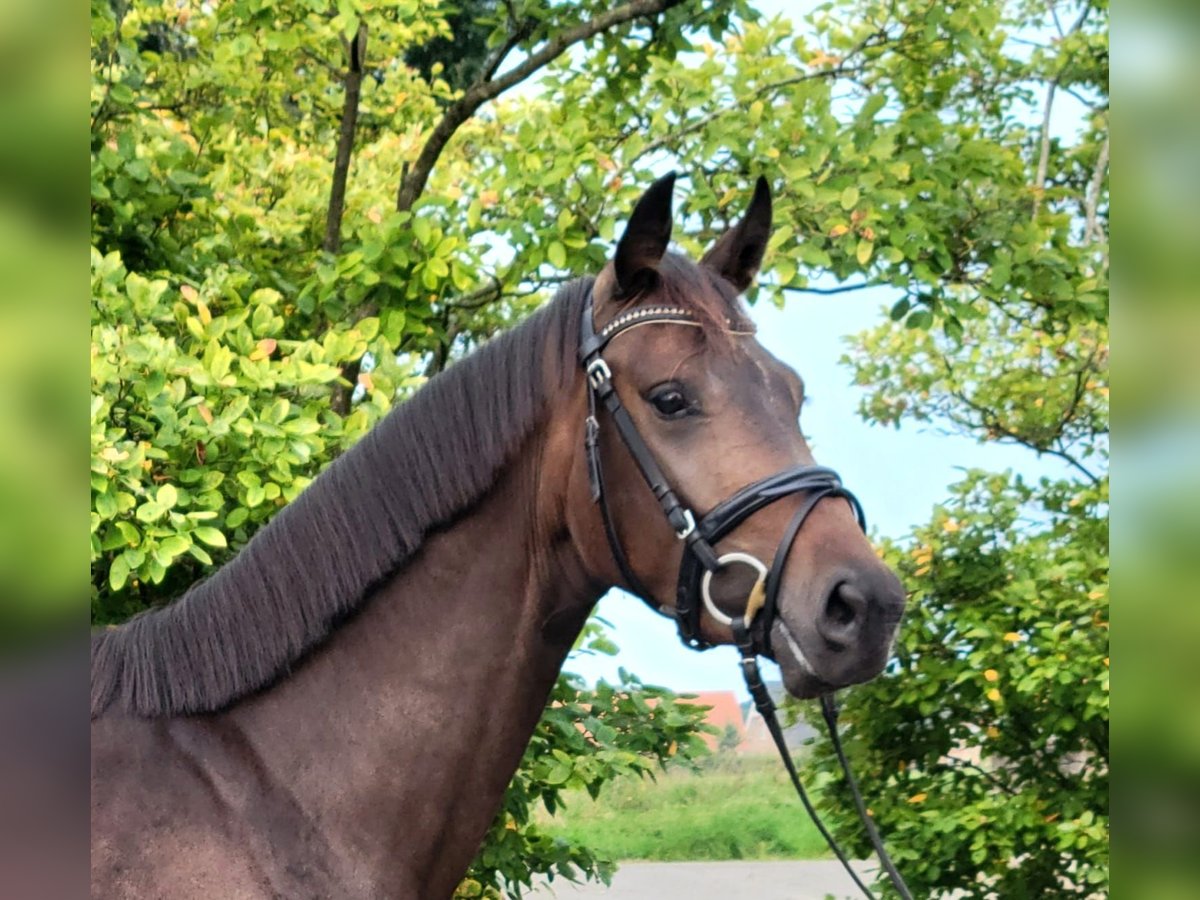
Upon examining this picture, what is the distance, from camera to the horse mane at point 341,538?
73.2 inches

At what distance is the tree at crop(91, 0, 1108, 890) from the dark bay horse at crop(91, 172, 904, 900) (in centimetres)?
81

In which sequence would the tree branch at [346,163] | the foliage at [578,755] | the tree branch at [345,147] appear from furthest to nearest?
the tree branch at [345,147] < the tree branch at [346,163] < the foliage at [578,755]

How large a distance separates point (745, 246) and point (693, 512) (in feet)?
2.28

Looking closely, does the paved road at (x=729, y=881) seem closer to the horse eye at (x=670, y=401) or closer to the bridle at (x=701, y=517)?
the bridle at (x=701, y=517)

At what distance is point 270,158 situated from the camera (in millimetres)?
4977

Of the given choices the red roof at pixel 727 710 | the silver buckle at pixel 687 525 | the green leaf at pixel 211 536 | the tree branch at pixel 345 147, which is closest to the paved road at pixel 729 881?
the red roof at pixel 727 710

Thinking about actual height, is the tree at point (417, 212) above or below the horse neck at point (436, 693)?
above

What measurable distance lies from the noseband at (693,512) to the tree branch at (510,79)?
2418mm

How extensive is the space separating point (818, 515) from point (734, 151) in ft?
7.48

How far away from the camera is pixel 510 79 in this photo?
426 cm

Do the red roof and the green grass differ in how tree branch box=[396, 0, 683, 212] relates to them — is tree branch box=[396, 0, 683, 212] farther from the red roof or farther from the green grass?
the green grass

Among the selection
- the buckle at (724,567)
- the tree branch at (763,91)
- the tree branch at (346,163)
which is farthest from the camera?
the tree branch at (346,163)

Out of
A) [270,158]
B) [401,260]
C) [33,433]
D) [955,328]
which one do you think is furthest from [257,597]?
[270,158]

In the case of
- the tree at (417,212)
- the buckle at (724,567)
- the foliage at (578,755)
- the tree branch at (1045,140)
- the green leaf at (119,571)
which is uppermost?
the tree branch at (1045,140)
